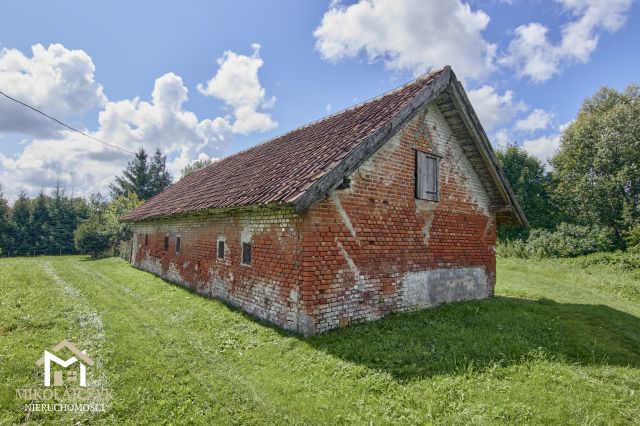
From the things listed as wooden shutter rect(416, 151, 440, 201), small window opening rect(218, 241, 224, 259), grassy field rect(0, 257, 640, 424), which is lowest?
grassy field rect(0, 257, 640, 424)

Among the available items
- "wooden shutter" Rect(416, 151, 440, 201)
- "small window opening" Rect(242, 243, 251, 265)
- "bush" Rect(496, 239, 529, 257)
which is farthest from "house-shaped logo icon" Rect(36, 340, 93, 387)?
"bush" Rect(496, 239, 529, 257)

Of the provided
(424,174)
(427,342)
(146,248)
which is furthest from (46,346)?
(146,248)

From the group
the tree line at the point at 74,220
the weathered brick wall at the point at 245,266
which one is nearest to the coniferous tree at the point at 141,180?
the tree line at the point at 74,220

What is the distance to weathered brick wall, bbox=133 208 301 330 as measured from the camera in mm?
7004

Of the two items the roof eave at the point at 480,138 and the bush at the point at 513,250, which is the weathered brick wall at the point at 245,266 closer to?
the roof eave at the point at 480,138

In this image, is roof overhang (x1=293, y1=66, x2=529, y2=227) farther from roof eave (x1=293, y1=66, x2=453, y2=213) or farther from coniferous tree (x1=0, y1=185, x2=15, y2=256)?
coniferous tree (x1=0, y1=185, x2=15, y2=256)

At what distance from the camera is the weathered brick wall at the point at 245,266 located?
7.00m

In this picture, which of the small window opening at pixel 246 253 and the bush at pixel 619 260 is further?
the bush at pixel 619 260

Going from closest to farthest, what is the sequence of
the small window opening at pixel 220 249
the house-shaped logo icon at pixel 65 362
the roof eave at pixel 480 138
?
the house-shaped logo icon at pixel 65 362 → the roof eave at pixel 480 138 → the small window opening at pixel 220 249

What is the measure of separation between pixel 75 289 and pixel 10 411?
7.82 metres

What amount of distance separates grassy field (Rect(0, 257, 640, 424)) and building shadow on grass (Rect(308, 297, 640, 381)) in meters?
0.03

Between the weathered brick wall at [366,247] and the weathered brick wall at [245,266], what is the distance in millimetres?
23

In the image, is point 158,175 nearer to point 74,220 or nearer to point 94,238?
point 74,220

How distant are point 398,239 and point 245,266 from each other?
3824mm
